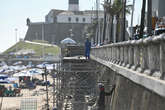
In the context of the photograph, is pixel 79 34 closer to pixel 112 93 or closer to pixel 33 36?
pixel 33 36

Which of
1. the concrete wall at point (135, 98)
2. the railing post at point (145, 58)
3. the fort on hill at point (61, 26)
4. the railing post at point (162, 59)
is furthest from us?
the fort on hill at point (61, 26)

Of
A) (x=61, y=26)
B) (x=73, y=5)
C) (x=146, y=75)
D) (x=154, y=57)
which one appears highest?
(x=73, y=5)

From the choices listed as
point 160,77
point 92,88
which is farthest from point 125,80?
point 92,88

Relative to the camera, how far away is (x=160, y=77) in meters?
7.69

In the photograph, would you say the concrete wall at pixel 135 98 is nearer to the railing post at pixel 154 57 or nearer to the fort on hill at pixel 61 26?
the railing post at pixel 154 57

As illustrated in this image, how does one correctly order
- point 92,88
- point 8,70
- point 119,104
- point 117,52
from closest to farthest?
point 119,104, point 117,52, point 92,88, point 8,70

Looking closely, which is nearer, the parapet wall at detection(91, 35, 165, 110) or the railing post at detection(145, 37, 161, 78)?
the parapet wall at detection(91, 35, 165, 110)

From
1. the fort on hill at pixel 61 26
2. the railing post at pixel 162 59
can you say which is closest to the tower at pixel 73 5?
the fort on hill at pixel 61 26

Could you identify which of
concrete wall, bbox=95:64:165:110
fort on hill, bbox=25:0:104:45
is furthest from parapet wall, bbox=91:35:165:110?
fort on hill, bbox=25:0:104:45

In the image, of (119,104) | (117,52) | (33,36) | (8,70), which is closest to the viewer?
(119,104)

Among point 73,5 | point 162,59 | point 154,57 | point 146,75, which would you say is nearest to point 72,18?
point 73,5

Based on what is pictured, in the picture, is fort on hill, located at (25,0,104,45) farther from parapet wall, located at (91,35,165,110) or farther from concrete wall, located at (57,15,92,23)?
parapet wall, located at (91,35,165,110)

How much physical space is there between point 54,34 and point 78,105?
106047mm

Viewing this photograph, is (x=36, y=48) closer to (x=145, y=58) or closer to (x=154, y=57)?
(x=145, y=58)
